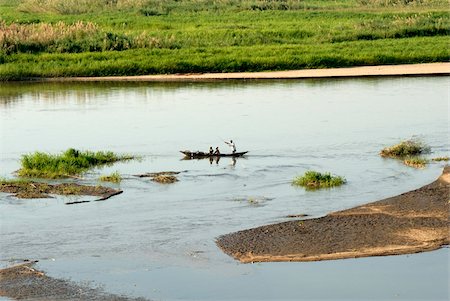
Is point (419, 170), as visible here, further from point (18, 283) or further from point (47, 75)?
point (47, 75)

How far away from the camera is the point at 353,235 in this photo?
43.1 feet

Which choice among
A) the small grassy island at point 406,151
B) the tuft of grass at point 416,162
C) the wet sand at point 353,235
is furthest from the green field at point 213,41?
the wet sand at point 353,235

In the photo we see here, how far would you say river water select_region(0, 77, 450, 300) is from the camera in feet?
38.0

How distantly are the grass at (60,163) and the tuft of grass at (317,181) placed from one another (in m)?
3.88

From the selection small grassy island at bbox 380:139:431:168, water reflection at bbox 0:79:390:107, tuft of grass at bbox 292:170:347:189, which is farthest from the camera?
water reflection at bbox 0:79:390:107

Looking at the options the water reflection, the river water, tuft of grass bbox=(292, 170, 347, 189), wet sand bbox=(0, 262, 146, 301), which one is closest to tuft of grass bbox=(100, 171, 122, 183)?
the river water

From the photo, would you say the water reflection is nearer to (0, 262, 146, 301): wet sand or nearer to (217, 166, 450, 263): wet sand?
(217, 166, 450, 263): wet sand

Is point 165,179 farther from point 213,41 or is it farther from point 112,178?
point 213,41

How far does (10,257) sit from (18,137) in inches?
391

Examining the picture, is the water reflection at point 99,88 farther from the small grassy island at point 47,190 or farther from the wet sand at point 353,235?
the wet sand at point 353,235

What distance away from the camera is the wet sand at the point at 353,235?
12.4 m

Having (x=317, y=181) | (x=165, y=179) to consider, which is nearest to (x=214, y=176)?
(x=165, y=179)

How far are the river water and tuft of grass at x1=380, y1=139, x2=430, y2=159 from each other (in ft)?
0.94

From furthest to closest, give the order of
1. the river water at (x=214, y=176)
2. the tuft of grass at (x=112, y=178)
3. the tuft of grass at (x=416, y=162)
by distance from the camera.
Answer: the tuft of grass at (x=416, y=162) < the tuft of grass at (x=112, y=178) < the river water at (x=214, y=176)
